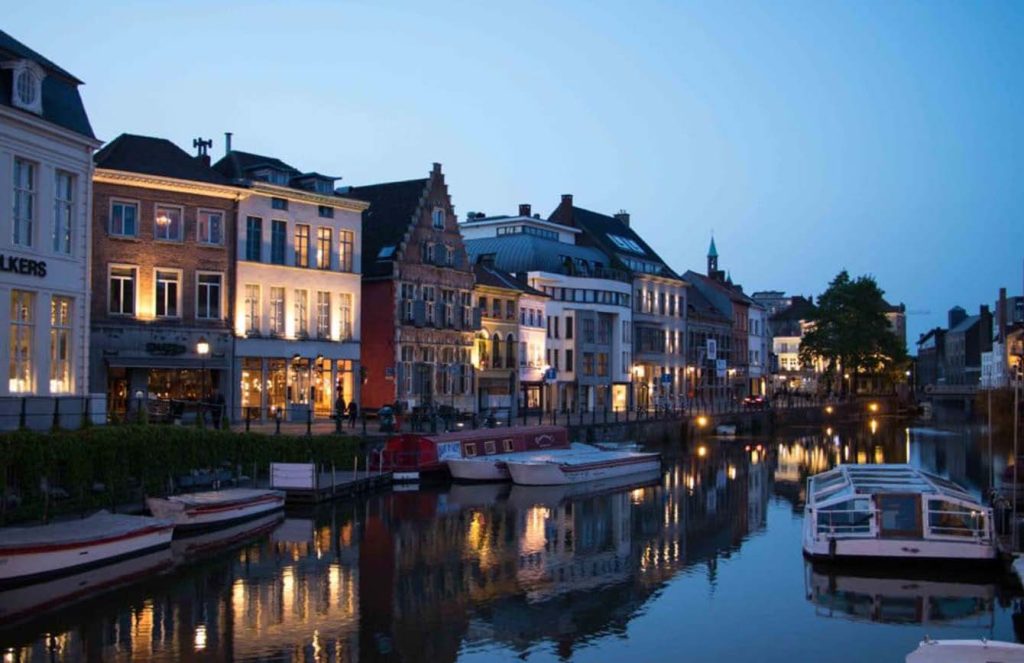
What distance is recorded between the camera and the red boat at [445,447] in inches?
1784

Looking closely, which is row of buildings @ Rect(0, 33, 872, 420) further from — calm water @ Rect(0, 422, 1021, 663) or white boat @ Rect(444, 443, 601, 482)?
calm water @ Rect(0, 422, 1021, 663)

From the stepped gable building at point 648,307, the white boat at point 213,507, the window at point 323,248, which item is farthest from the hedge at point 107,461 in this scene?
the stepped gable building at point 648,307

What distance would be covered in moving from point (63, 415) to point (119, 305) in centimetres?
1529

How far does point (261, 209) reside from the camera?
50781mm

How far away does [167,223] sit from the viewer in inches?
1833

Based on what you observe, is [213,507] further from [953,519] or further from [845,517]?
[953,519]

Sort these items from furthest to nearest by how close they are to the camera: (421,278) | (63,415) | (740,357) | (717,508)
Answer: (740,357) → (421,278) → (717,508) → (63,415)

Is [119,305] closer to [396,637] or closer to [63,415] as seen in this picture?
[63,415]

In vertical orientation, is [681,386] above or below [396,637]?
above

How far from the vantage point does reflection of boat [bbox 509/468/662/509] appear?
42719 mm

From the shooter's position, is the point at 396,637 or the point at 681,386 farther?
the point at 681,386

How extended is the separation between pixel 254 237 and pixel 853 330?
75.6 metres

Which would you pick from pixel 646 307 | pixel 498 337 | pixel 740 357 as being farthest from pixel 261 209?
pixel 740 357

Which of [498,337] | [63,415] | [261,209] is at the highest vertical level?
A: [261,209]
